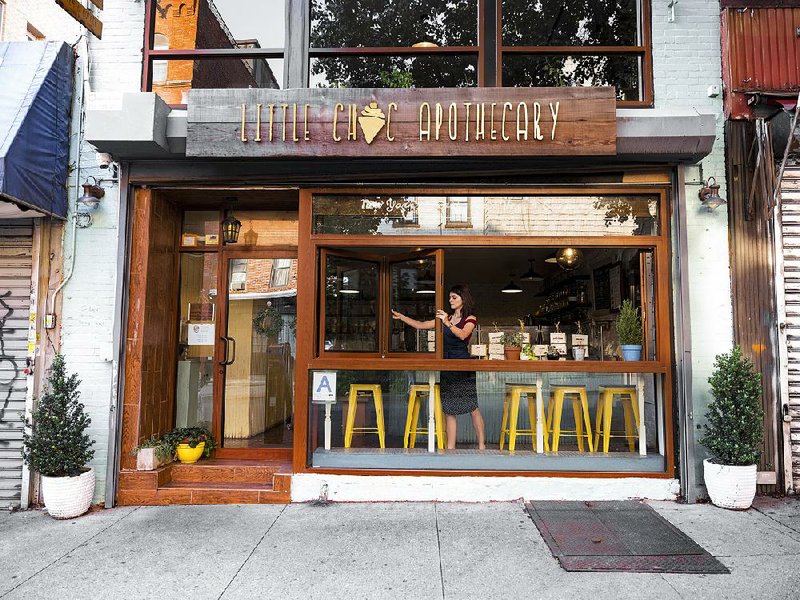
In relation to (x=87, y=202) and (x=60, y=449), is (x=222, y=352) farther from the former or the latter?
(x=87, y=202)

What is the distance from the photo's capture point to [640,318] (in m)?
5.60

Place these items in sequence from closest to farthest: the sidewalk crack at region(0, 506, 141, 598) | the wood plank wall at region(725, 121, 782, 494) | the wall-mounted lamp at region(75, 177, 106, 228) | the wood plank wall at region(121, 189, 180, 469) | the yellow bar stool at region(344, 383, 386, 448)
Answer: the sidewalk crack at region(0, 506, 141, 598) < the wood plank wall at region(725, 121, 782, 494) < the wall-mounted lamp at region(75, 177, 106, 228) < the wood plank wall at region(121, 189, 180, 469) < the yellow bar stool at region(344, 383, 386, 448)

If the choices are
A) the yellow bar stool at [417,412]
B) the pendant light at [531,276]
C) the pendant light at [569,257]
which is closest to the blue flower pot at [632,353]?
the pendant light at [569,257]

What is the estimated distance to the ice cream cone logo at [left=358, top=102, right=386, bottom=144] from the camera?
16.6 ft

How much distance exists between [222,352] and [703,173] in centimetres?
538

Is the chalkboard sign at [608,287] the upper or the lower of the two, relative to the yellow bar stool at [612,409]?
upper

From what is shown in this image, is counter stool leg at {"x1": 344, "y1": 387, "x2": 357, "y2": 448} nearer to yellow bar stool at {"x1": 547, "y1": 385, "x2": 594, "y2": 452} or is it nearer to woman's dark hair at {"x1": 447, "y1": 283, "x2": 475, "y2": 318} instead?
woman's dark hair at {"x1": 447, "y1": 283, "x2": 475, "y2": 318}

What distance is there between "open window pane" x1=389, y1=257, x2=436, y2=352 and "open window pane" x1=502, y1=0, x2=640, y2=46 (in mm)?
2505

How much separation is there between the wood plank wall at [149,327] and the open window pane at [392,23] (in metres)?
2.49

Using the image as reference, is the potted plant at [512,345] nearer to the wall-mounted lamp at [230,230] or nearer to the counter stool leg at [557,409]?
the counter stool leg at [557,409]

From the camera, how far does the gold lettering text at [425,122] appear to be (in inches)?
199

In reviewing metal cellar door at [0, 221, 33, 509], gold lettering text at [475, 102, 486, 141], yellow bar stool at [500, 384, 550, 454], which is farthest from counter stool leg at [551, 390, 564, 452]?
metal cellar door at [0, 221, 33, 509]

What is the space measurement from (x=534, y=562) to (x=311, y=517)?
78.0 inches

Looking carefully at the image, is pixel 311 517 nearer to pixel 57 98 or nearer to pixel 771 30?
pixel 57 98
